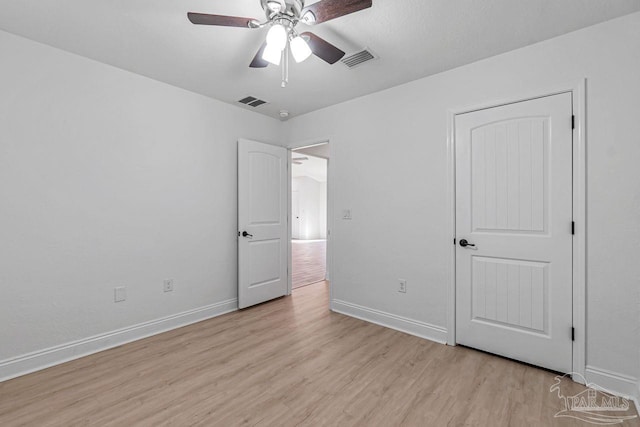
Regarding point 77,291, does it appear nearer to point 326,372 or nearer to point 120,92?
point 120,92

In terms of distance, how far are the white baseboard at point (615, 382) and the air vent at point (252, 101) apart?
12.2 feet

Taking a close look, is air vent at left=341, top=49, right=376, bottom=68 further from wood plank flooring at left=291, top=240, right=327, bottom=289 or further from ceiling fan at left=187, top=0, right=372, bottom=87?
wood plank flooring at left=291, top=240, right=327, bottom=289

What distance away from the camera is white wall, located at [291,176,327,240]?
11938 mm

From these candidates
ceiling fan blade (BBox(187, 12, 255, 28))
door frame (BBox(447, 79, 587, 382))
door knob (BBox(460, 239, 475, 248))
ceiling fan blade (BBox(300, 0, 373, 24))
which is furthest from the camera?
door knob (BBox(460, 239, 475, 248))

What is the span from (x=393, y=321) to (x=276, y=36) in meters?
2.69

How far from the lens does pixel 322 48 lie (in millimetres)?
1864

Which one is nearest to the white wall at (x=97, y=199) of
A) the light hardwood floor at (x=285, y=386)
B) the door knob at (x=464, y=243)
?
the light hardwood floor at (x=285, y=386)

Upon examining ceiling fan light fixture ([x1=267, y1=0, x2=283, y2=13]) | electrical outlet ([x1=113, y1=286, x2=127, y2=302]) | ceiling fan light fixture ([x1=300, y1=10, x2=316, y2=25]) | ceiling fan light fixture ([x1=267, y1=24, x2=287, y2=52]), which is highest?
ceiling fan light fixture ([x1=267, y1=0, x2=283, y2=13])

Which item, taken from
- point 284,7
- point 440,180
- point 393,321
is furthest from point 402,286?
point 284,7

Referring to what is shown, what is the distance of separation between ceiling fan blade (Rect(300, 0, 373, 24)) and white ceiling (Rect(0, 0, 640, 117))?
0.42 m

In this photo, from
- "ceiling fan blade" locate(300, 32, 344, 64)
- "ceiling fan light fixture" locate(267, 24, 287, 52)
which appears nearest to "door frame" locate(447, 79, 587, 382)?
"ceiling fan blade" locate(300, 32, 344, 64)

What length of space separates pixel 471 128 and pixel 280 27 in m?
1.79

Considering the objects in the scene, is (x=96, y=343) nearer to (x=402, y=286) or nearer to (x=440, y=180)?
(x=402, y=286)

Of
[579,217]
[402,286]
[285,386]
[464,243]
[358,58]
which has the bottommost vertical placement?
[285,386]
